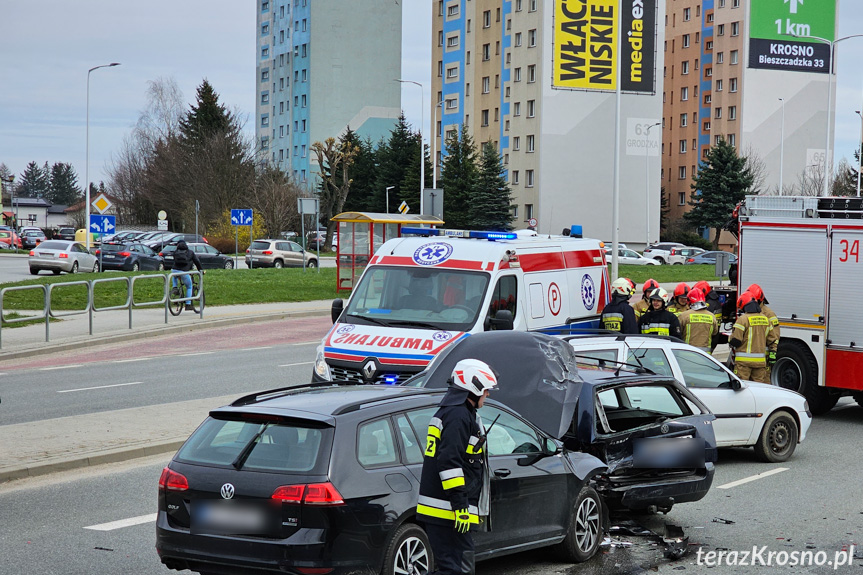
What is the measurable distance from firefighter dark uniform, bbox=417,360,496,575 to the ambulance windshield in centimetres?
621

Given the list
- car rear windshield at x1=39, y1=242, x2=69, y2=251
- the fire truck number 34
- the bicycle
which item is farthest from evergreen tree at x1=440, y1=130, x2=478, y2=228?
the fire truck number 34

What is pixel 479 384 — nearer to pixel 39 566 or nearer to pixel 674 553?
pixel 674 553

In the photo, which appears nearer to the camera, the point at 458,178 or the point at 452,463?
the point at 452,463

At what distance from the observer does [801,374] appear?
47.3ft

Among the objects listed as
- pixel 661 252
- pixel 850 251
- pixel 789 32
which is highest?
pixel 789 32

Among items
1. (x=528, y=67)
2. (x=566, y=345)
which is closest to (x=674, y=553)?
(x=566, y=345)

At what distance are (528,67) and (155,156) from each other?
1232 inches

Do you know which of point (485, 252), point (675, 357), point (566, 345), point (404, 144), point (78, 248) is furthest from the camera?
point (404, 144)

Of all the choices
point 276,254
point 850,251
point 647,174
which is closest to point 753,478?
point 850,251

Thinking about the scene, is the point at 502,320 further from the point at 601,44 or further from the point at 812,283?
the point at 601,44

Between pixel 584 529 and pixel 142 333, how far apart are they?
1773 centimetres

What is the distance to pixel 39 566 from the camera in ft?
22.7

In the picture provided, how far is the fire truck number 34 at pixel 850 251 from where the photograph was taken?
1377 centimetres

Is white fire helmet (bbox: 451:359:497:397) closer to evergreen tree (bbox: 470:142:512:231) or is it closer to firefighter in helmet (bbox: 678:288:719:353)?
firefighter in helmet (bbox: 678:288:719:353)
